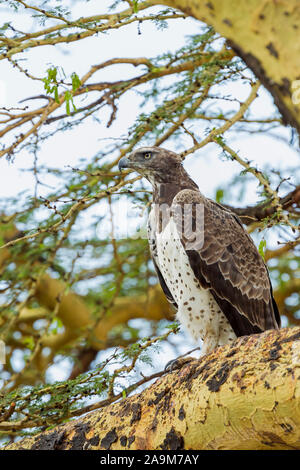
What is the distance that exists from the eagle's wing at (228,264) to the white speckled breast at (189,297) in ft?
0.19

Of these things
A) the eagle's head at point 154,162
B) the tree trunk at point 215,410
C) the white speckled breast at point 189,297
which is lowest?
the tree trunk at point 215,410

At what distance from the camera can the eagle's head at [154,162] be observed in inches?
205

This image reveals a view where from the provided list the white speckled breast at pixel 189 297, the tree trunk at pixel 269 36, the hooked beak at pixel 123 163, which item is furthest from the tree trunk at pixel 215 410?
the hooked beak at pixel 123 163

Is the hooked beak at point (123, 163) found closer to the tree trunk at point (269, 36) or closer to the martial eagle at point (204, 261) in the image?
the martial eagle at point (204, 261)

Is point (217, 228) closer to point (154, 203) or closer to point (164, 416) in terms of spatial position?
point (154, 203)

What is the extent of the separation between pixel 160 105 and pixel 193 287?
1.73 metres

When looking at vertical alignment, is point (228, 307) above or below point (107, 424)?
above

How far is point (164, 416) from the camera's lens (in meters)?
3.49

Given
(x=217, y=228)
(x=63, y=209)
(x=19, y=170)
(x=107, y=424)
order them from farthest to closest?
1. (x=19, y=170)
2. (x=63, y=209)
3. (x=217, y=228)
4. (x=107, y=424)

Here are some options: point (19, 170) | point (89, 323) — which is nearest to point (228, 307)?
point (19, 170)

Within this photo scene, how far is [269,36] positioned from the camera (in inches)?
61.9

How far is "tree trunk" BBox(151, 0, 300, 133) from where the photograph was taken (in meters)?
1.53

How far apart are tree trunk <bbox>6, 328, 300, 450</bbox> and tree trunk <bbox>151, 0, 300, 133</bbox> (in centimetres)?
164
